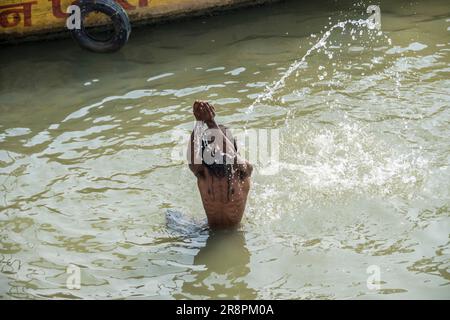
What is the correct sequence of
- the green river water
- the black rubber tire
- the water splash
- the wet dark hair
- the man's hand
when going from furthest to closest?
the black rubber tire, the water splash, the green river water, the wet dark hair, the man's hand

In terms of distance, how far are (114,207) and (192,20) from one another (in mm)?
4999

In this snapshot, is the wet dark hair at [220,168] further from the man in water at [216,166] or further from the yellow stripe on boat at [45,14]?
the yellow stripe on boat at [45,14]

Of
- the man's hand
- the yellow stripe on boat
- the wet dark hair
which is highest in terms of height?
the yellow stripe on boat

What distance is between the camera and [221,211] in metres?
6.46

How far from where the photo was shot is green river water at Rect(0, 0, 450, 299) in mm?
6281

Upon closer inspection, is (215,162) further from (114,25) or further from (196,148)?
(114,25)

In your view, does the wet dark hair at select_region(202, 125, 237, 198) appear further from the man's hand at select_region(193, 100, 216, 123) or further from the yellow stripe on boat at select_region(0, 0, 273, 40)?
the yellow stripe on boat at select_region(0, 0, 273, 40)

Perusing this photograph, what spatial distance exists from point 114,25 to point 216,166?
3980 millimetres

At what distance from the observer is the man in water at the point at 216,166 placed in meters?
6.06

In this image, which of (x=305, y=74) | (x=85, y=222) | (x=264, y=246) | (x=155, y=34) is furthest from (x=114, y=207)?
(x=155, y=34)

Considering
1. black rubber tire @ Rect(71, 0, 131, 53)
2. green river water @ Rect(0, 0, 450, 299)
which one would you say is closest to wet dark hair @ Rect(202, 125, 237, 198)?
green river water @ Rect(0, 0, 450, 299)

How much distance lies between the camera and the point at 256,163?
773 cm

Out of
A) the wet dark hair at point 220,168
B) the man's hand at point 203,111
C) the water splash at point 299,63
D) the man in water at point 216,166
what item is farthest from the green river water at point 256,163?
the man's hand at point 203,111

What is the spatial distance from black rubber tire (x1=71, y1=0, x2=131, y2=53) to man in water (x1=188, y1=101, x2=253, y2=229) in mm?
3587
